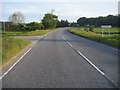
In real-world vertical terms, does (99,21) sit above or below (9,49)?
above

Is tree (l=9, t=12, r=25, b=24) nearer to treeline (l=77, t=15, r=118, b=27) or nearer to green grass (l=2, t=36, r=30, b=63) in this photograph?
treeline (l=77, t=15, r=118, b=27)

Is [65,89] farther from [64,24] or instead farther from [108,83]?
[64,24]

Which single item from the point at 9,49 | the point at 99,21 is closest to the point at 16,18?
the point at 99,21

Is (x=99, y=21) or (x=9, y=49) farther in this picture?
(x=99, y=21)

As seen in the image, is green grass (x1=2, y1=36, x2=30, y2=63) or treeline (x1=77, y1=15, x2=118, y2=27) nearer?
green grass (x1=2, y1=36, x2=30, y2=63)

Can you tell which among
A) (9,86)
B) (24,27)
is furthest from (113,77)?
(24,27)

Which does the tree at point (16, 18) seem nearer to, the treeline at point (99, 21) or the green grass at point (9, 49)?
the treeline at point (99, 21)

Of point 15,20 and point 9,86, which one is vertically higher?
point 15,20

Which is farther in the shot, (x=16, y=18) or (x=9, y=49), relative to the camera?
(x=16, y=18)

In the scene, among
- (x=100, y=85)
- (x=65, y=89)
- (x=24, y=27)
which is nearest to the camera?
(x=65, y=89)

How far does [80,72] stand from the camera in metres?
8.92

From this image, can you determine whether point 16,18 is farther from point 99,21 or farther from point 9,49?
point 9,49

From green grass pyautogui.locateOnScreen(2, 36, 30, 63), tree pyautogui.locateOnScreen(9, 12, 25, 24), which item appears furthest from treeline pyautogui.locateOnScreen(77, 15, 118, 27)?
green grass pyautogui.locateOnScreen(2, 36, 30, 63)

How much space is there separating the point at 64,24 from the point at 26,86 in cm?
18444
